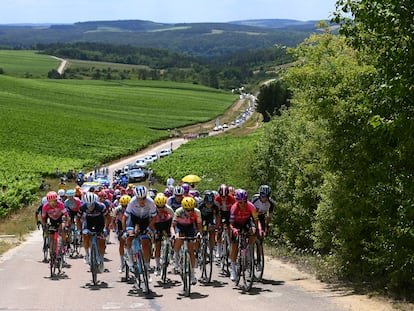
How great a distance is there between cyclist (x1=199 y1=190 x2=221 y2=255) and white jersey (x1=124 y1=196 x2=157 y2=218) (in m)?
2.49

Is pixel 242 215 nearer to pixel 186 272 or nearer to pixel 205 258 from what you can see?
pixel 205 258

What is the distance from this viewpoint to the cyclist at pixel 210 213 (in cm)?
1609

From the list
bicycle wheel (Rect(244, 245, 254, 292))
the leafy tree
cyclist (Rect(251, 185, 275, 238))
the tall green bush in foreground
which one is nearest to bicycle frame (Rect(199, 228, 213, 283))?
bicycle wheel (Rect(244, 245, 254, 292))

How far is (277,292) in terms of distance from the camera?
522 inches

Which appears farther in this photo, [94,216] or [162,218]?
[94,216]

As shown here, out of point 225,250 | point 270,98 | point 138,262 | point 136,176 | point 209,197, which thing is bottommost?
point 136,176

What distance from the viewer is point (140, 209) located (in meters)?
13.7

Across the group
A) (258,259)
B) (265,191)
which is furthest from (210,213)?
(258,259)

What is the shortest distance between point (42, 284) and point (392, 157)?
25.4 feet

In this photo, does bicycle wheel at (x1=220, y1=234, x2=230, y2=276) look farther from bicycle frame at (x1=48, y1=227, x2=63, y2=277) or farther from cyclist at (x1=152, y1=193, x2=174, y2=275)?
bicycle frame at (x1=48, y1=227, x2=63, y2=277)

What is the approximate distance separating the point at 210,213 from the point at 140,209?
9.48 feet

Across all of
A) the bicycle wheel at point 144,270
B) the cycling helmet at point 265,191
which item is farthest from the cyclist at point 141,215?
the cycling helmet at point 265,191

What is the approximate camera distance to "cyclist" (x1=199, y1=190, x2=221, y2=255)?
16.1 m

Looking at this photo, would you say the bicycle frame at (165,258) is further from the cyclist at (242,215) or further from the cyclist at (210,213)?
the cyclist at (210,213)
